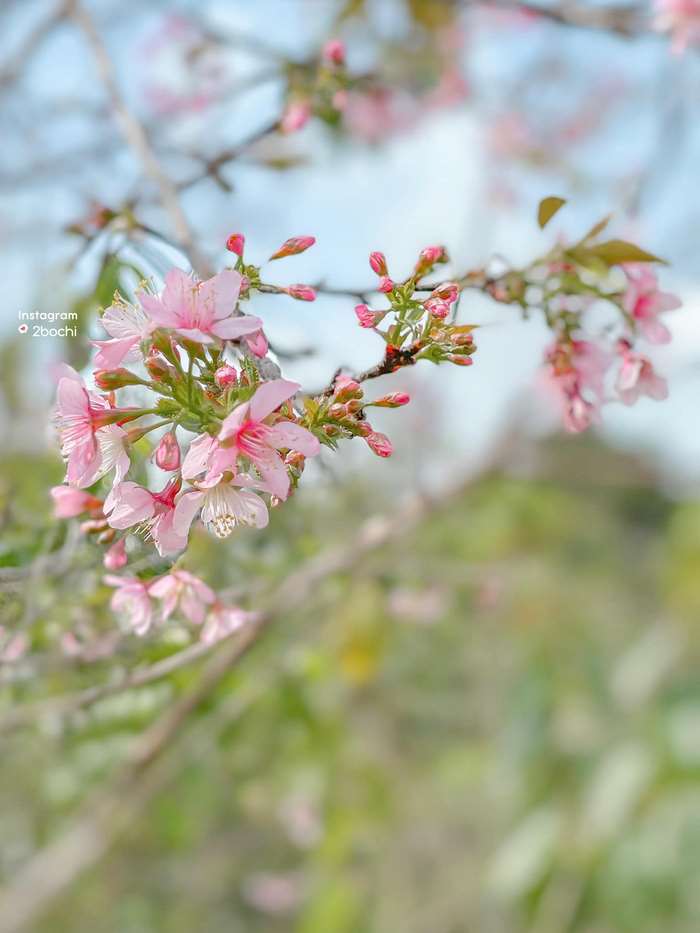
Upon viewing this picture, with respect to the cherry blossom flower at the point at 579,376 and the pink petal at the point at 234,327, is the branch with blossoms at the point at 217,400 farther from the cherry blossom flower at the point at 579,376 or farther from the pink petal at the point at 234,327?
the cherry blossom flower at the point at 579,376

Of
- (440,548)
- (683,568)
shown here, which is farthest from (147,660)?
(683,568)

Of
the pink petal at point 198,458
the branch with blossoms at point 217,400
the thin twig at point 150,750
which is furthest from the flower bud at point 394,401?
the thin twig at point 150,750

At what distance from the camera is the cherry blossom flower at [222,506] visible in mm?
449

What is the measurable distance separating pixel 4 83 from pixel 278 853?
227 centimetres

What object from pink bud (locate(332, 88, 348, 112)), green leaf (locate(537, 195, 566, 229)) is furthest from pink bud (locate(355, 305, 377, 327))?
pink bud (locate(332, 88, 348, 112))

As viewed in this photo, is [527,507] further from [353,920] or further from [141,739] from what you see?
[141,739]

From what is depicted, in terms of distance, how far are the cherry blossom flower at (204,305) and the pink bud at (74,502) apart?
21 centimetres

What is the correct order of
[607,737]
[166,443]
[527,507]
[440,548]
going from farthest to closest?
1. [527,507]
2. [440,548]
3. [607,737]
4. [166,443]

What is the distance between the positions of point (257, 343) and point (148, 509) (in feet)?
0.36

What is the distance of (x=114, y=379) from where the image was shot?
0.45 meters

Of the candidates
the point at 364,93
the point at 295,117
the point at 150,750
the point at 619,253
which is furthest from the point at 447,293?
the point at 364,93

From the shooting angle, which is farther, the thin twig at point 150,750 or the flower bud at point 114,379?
the thin twig at point 150,750

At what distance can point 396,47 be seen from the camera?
2463mm

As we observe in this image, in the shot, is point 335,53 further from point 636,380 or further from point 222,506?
point 222,506
